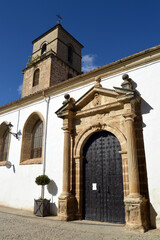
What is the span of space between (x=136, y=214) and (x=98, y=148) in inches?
96.9

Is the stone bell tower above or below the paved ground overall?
above

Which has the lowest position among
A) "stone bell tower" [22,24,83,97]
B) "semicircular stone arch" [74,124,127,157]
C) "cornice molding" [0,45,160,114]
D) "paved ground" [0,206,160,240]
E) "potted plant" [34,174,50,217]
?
"paved ground" [0,206,160,240]

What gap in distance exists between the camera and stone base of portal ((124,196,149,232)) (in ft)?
15.5

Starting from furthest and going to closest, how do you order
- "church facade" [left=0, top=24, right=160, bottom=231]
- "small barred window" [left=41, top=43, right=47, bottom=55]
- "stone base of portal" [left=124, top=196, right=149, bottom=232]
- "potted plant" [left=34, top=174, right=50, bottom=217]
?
"small barred window" [left=41, top=43, right=47, bottom=55] → "potted plant" [left=34, top=174, right=50, bottom=217] → "church facade" [left=0, top=24, right=160, bottom=231] → "stone base of portal" [left=124, top=196, right=149, bottom=232]

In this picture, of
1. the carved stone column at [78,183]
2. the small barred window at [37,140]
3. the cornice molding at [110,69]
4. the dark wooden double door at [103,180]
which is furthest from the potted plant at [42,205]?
the cornice molding at [110,69]

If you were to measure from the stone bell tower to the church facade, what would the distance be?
182 inches

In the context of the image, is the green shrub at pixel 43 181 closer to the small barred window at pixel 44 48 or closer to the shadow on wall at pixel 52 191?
the shadow on wall at pixel 52 191

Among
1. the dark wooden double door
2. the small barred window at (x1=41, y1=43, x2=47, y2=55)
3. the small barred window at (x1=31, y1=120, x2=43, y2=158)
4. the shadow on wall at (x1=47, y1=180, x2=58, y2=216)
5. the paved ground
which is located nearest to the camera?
the paved ground

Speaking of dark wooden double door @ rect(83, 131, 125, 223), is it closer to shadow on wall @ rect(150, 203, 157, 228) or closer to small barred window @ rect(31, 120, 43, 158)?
shadow on wall @ rect(150, 203, 157, 228)

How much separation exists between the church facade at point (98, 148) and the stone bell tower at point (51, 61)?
4616 millimetres

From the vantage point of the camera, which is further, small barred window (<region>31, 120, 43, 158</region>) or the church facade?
small barred window (<region>31, 120, 43, 158</region>)

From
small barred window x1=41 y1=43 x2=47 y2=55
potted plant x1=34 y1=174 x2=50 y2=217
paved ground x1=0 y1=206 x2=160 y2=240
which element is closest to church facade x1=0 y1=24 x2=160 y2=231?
potted plant x1=34 y1=174 x2=50 y2=217

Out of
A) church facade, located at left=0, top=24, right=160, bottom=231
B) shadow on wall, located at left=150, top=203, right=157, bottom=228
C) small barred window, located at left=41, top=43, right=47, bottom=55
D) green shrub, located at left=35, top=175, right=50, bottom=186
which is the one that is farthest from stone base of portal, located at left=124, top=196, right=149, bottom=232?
small barred window, located at left=41, top=43, right=47, bottom=55

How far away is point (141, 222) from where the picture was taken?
4.75m
